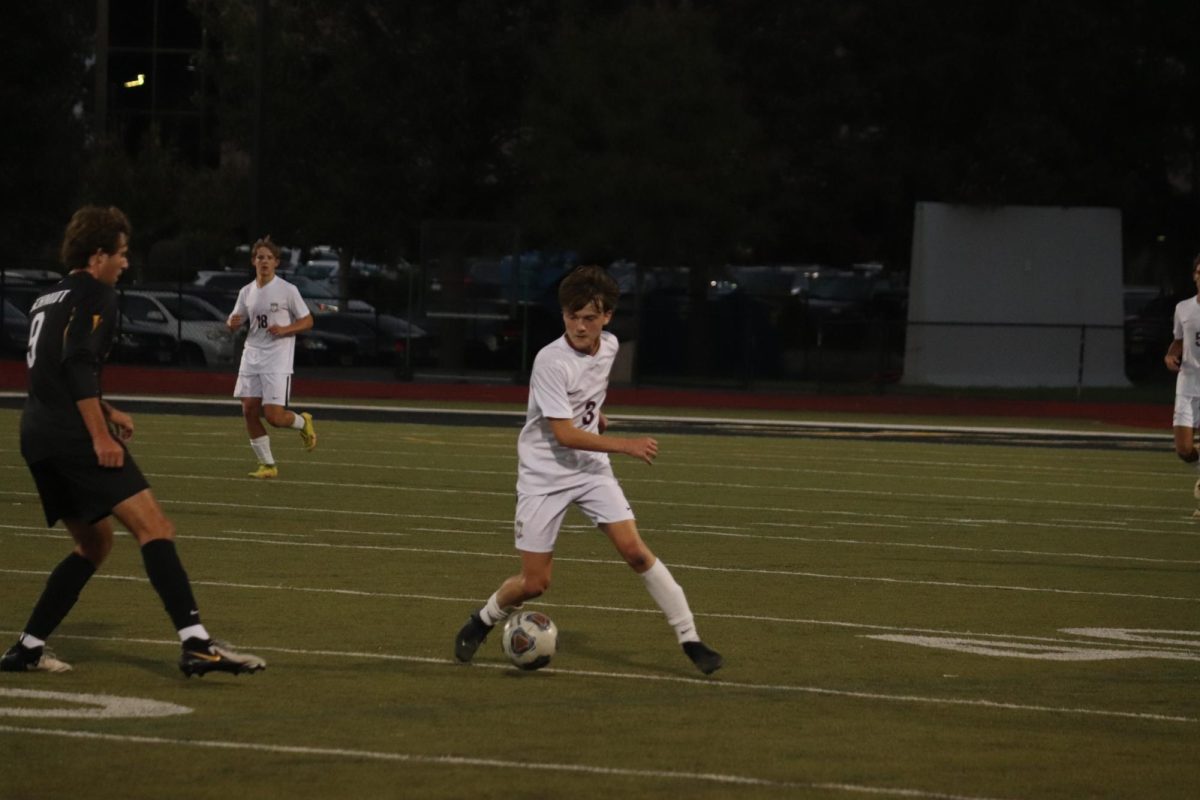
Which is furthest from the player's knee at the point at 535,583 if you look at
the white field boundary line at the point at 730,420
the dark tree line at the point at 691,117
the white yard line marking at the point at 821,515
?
the dark tree line at the point at 691,117

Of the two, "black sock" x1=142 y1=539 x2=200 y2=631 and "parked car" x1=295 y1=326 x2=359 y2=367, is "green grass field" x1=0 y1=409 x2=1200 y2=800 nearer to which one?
"black sock" x1=142 y1=539 x2=200 y2=631

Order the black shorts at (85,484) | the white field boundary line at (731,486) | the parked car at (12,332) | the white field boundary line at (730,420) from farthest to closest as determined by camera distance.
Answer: the parked car at (12,332)
the white field boundary line at (730,420)
the white field boundary line at (731,486)
the black shorts at (85,484)

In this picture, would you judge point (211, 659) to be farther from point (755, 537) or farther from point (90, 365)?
point (755, 537)

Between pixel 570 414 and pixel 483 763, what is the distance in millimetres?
1988

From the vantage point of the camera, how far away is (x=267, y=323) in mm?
19703

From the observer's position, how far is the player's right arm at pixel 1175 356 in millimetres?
17828

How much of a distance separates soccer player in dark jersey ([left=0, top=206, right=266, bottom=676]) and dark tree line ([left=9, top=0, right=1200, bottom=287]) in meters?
29.0

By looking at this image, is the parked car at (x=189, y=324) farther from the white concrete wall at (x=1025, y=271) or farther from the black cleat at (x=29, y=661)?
the black cleat at (x=29, y=661)

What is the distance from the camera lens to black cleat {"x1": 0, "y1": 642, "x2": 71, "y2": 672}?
8914 millimetres

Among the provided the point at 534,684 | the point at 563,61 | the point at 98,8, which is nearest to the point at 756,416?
the point at 563,61

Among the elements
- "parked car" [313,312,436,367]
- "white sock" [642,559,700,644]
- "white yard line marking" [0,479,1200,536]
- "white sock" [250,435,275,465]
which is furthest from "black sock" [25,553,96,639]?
"parked car" [313,312,436,367]

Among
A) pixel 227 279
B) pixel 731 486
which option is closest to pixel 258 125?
pixel 227 279

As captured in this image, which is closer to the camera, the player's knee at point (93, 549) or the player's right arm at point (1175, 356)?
the player's knee at point (93, 549)

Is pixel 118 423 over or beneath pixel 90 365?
beneath
